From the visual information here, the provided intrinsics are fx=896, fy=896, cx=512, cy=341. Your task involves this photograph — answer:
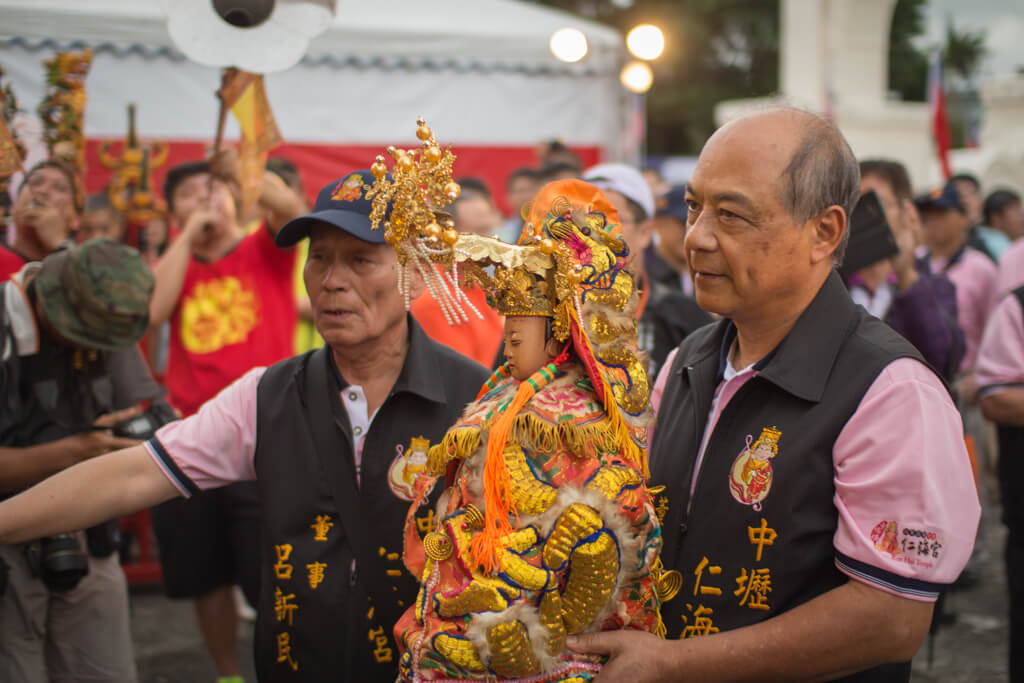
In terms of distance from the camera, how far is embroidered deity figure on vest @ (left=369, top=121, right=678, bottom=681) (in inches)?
72.0

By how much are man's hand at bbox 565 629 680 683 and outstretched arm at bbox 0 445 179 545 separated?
4.12ft

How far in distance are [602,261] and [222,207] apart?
3295mm

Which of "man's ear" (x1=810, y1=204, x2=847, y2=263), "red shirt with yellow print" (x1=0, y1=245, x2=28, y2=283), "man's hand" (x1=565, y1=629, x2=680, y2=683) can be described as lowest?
"man's hand" (x1=565, y1=629, x2=680, y2=683)

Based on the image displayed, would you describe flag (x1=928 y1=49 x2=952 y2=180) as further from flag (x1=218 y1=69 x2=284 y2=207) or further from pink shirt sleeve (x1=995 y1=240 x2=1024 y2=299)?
flag (x1=218 y1=69 x2=284 y2=207)

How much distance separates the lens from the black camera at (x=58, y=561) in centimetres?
283

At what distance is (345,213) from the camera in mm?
2562

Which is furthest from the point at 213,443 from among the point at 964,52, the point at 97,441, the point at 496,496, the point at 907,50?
the point at 964,52

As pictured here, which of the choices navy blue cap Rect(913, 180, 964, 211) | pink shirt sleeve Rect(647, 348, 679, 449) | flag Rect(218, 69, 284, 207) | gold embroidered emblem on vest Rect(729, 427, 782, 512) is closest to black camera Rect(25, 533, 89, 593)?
flag Rect(218, 69, 284, 207)

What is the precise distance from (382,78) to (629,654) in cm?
675

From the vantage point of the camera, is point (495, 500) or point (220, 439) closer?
point (495, 500)

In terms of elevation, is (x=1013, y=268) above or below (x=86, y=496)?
above

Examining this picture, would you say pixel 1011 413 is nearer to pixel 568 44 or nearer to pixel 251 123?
pixel 251 123

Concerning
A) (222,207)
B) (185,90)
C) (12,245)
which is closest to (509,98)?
(185,90)

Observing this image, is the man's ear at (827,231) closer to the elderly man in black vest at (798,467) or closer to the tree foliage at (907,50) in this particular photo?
the elderly man in black vest at (798,467)
